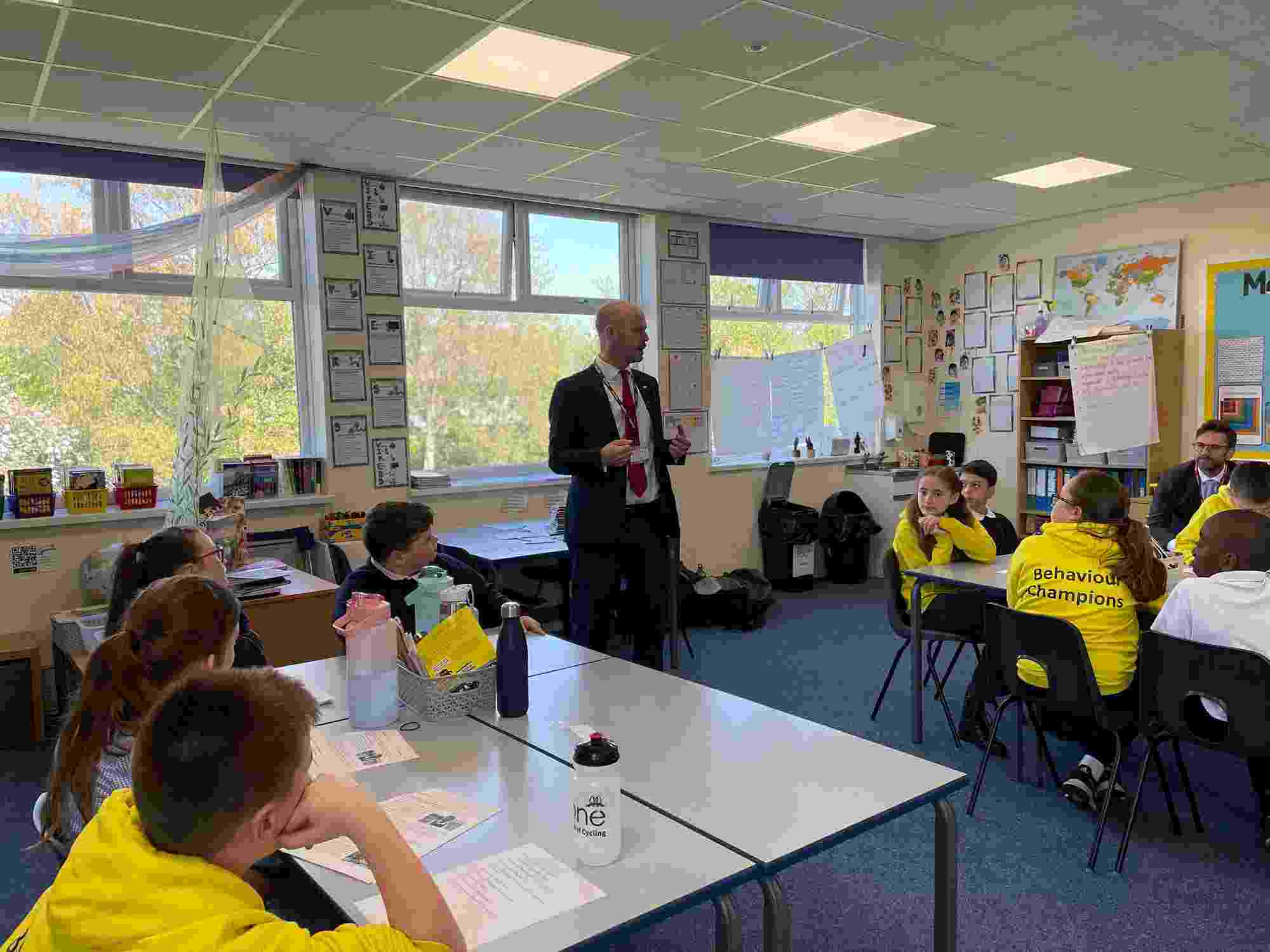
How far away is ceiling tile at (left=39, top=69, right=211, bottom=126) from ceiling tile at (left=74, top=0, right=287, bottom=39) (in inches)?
24.7

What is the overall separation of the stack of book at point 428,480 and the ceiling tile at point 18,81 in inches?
98.9

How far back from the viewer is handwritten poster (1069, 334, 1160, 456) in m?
5.90

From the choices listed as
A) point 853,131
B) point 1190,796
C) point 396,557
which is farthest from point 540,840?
point 853,131

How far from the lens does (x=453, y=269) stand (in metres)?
5.54

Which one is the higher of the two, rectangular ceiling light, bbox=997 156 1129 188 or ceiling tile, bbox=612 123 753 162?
rectangular ceiling light, bbox=997 156 1129 188

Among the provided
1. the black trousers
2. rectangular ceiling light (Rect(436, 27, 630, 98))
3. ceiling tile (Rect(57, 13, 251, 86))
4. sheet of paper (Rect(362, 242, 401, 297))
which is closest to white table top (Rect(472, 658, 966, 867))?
the black trousers

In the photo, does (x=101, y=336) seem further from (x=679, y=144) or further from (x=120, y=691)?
(x=120, y=691)

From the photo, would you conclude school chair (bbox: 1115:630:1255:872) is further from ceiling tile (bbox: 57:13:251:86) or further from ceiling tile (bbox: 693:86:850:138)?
ceiling tile (bbox: 57:13:251:86)

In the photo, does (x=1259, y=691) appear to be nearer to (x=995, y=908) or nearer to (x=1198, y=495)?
(x=995, y=908)

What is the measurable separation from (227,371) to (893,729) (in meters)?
3.09

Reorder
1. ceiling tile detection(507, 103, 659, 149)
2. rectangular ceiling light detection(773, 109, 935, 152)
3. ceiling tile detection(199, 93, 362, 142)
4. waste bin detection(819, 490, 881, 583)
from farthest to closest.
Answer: waste bin detection(819, 490, 881, 583)
rectangular ceiling light detection(773, 109, 935, 152)
ceiling tile detection(507, 103, 659, 149)
ceiling tile detection(199, 93, 362, 142)

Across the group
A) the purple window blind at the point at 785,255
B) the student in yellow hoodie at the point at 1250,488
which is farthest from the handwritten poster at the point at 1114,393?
the student in yellow hoodie at the point at 1250,488

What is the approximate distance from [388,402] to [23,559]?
73.8 inches

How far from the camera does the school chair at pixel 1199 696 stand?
231cm
